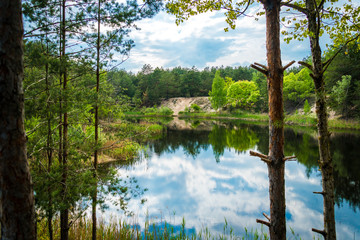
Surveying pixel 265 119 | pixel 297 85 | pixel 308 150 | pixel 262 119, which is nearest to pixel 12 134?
pixel 308 150

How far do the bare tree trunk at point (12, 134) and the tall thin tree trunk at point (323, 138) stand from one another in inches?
162

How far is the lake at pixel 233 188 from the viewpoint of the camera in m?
7.15

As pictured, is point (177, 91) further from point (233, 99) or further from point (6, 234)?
point (6, 234)

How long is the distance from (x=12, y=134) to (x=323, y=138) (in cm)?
439

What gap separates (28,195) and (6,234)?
0.40 metres

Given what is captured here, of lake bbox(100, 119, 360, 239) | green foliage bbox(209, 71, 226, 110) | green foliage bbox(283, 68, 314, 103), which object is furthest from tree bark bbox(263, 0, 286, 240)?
green foliage bbox(209, 71, 226, 110)

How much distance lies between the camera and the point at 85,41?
4.33m

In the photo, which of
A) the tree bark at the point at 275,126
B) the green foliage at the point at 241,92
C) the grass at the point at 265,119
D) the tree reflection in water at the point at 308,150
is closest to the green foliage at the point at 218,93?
the green foliage at the point at 241,92

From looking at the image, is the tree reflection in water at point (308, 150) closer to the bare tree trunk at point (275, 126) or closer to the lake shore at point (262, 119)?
the lake shore at point (262, 119)

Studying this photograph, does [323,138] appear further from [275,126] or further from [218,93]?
Result: [218,93]

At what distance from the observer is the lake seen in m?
7.15

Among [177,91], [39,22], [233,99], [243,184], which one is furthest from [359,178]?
[177,91]

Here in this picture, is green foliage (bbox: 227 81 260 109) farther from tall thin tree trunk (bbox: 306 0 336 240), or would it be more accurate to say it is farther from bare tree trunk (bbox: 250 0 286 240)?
bare tree trunk (bbox: 250 0 286 240)

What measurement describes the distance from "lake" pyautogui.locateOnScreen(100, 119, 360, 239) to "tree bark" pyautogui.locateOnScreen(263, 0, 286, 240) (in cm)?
354
